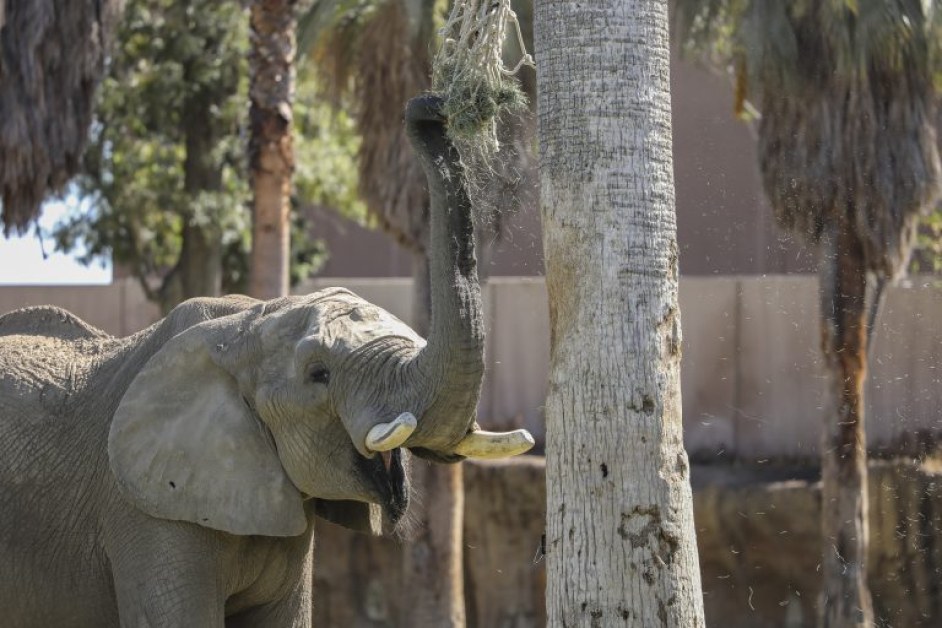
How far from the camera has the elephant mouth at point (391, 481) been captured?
6.38 meters

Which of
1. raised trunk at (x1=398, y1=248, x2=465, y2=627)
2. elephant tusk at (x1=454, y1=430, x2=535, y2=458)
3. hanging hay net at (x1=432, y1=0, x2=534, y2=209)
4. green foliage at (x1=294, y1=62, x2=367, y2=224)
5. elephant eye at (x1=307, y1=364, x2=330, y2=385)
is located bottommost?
raised trunk at (x1=398, y1=248, x2=465, y2=627)

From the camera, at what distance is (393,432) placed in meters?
5.90

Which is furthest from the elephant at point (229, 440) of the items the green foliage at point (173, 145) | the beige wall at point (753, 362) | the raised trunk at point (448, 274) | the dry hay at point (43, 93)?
the green foliage at point (173, 145)

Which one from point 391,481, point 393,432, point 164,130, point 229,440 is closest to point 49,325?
point 229,440

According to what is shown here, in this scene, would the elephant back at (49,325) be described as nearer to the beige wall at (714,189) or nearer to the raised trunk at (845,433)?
the raised trunk at (845,433)

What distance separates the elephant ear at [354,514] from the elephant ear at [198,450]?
15.1 inches

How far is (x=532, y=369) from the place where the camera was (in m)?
17.4

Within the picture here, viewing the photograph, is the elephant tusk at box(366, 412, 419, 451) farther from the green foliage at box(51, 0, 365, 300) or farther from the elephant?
the green foliage at box(51, 0, 365, 300)

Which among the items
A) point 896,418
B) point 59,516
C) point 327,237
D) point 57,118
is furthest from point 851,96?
point 327,237

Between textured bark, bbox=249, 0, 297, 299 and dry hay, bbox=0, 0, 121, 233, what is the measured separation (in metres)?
1.39

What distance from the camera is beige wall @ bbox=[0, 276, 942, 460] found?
14.3 metres

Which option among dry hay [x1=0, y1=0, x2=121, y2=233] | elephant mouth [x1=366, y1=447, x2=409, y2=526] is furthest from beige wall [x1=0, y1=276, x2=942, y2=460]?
Answer: elephant mouth [x1=366, y1=447, x2=409, y2=526]

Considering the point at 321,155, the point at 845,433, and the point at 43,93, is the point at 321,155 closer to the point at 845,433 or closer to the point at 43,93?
the point at 43,93

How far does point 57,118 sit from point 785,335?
717 centimetres
